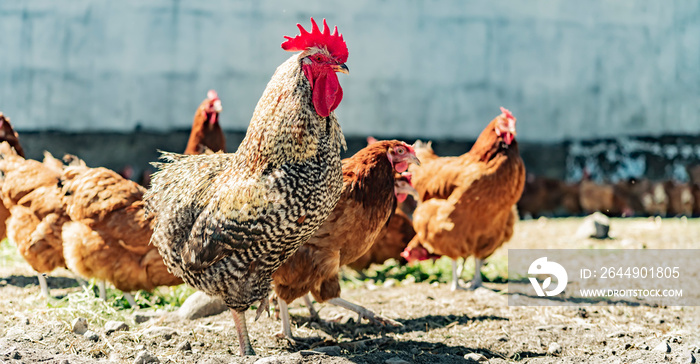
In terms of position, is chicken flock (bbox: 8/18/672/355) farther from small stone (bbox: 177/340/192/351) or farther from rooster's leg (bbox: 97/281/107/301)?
small stone (bbox: 177/340/192/351)

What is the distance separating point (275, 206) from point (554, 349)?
80.4 inches

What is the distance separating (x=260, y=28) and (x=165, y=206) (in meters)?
7.10

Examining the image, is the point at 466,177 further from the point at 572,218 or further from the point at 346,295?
the point at 572,218

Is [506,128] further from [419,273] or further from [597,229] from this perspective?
[597,229]

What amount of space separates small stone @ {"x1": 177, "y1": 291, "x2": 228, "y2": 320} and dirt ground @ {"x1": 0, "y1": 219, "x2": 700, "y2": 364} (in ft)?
0.24

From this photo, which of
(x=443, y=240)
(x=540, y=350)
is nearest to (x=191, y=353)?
(x=540, y=350)

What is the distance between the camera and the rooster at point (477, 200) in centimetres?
537

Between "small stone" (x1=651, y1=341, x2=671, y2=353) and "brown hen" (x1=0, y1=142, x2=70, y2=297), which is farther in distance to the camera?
"brown hen" (x1=0, y1=142, x2=70, y2=297)

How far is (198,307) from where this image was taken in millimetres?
4559

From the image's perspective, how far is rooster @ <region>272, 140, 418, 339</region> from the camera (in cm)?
398

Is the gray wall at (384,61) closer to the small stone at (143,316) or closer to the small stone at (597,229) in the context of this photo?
the small stone at (597,229)

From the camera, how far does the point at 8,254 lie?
662 cm

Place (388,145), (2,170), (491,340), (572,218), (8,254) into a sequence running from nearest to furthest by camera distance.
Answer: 1. (491,340)
2. (388,145)
3. (2,170)
4. (8,254)
5. (572,218)

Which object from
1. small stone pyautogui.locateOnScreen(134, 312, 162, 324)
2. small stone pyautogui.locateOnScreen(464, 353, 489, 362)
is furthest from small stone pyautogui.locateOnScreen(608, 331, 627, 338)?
small stone pyautogui.locateOnScreen(134, 312, 162, 324)
